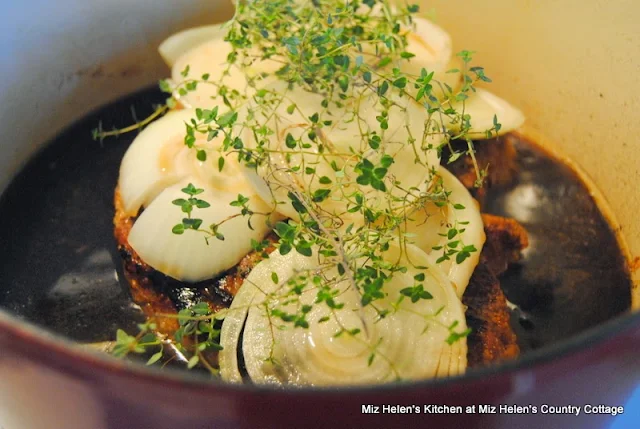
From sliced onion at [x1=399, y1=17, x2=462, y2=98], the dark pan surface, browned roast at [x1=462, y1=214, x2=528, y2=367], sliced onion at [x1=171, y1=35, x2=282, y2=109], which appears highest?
sliced onion at [x1=399, y1=17, x2=462, y2=98]

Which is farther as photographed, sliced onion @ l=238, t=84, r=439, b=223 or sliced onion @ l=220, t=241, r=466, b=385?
sliced onion @ l=238, t=84, r=439, b=223

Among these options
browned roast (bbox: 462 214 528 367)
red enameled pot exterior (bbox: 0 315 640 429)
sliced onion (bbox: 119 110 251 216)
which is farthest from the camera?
sliced onion (bbox: 119 110 251 216)

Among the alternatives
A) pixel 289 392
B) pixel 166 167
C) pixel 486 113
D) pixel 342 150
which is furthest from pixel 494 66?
pixel 289 392

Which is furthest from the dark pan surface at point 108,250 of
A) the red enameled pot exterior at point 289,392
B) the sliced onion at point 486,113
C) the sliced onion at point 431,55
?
the red enameled pot exterior at point 289,392

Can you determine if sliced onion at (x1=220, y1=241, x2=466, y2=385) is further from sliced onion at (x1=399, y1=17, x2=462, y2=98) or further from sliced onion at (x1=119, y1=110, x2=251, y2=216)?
sliced onion at (x1=399, y1=17, x2=462, y2=98)

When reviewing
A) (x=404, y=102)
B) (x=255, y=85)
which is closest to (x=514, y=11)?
(x=404, y=102)

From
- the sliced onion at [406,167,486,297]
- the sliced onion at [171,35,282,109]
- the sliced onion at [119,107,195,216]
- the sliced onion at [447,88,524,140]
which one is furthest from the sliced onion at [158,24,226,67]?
the sliced onion at [406,167,486,297]

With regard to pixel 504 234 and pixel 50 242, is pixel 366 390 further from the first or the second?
pixel 50 242

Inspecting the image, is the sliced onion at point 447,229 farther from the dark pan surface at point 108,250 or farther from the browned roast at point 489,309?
the dark pan surface at point 108,250

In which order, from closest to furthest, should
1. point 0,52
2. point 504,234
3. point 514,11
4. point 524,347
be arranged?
1. point 524,347
2. point 504,234
3. point 0,52
4. point 514,11
